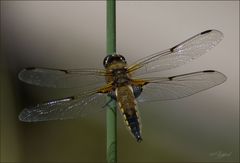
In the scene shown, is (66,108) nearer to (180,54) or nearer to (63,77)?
(63,77)

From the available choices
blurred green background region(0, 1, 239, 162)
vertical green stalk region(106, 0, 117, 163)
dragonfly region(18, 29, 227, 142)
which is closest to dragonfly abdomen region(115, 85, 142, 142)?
dragonfly region(18, 29, 227, 142)

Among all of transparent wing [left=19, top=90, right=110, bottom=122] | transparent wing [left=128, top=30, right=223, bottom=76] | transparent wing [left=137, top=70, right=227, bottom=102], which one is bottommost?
transparent wing [left=19, top=90, right=110, bottom=122]

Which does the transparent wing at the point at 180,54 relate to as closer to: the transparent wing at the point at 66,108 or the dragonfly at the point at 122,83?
the dragonfly at the point at 122,83

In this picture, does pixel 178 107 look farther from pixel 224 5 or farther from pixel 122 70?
pixel 122 70

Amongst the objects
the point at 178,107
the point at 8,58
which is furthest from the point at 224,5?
the point at 8,58

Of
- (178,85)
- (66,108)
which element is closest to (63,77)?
(66,108)

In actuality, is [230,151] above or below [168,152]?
above

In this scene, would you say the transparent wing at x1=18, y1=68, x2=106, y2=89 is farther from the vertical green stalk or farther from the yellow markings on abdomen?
the vertical green stalk

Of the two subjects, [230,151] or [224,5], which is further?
[224,5]
